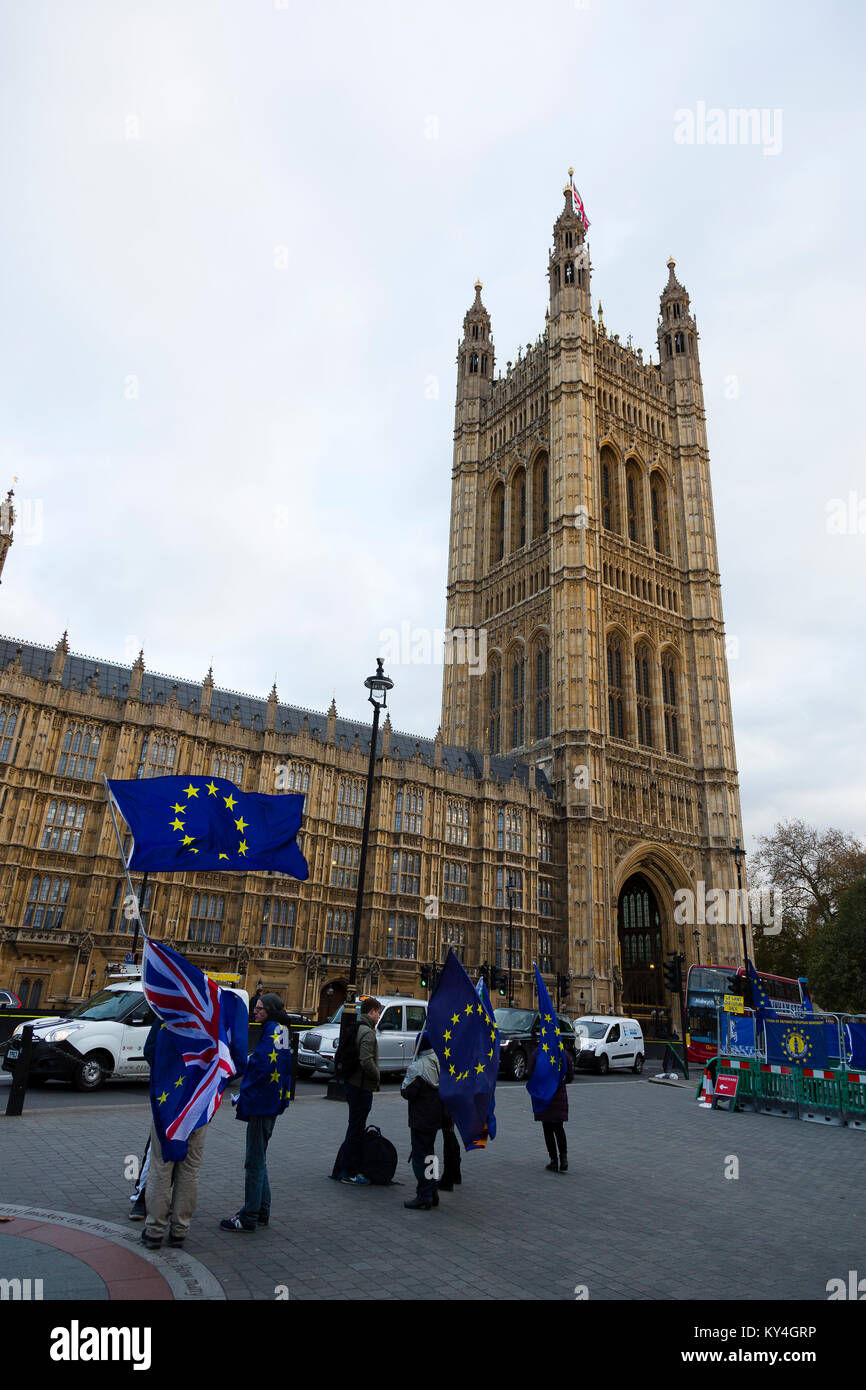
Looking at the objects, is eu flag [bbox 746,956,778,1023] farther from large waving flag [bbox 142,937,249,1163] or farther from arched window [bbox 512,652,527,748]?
arched window [bbox 512,652,527,748]

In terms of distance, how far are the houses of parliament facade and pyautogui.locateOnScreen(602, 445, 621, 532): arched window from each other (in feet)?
0.77

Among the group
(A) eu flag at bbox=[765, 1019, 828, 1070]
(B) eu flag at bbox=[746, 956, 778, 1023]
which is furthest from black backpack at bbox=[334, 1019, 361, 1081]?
(B) eu flag at bbox=[746, 956, 778, 1023]

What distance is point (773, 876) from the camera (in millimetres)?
59344

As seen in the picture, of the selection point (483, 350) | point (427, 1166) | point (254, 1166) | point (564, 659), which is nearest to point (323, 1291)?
point (254, 1166)

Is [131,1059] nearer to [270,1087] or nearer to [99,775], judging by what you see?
[270,1087]

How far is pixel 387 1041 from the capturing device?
60.9ft

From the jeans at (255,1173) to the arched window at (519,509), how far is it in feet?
200

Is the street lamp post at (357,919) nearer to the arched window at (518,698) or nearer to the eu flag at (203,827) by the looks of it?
the eu flag at (203,827)

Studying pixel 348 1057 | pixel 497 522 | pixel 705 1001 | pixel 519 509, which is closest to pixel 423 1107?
pixel 348 1057

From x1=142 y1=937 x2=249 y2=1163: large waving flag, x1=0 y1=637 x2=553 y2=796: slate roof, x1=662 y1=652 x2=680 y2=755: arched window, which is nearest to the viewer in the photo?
x1=142 y1=937 x2=249 y2=1163: large waving flag

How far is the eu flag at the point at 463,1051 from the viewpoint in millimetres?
8320

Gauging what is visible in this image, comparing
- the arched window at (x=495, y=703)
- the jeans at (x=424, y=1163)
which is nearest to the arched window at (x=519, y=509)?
the arched window at (x=495, y=703)

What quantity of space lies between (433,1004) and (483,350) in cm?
7720

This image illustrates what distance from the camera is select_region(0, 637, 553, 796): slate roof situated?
36.2 metres
